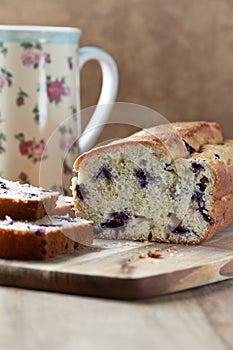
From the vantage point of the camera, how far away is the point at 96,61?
2934 millimetres

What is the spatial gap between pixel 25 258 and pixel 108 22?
1.27 m

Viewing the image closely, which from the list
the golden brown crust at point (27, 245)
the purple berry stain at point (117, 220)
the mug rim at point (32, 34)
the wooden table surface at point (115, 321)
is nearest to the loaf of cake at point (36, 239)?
the golden brown crust at point (27, 245)

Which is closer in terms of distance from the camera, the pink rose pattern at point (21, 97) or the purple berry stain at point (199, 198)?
the purple berry stain at point (199, 198)

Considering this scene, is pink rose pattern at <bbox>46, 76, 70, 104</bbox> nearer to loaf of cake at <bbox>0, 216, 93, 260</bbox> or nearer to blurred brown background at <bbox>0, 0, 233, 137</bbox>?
blurred brown background at <bbox>0, 0, 233, 137</bbox>

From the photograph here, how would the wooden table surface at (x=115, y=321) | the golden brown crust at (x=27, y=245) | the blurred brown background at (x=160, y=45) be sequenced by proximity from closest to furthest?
the wooden table surface at (x=115, y=321), the golden brown crust at (x=27, y=245), the blurred brown background at (x=160, y=45)

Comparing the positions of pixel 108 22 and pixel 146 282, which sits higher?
pixel 108 22

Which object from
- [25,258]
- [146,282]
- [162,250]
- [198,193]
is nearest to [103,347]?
[146,282]

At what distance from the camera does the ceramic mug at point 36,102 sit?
2.48 meters

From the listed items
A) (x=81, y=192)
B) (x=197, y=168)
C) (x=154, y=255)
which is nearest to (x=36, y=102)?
(x=81, y=192)

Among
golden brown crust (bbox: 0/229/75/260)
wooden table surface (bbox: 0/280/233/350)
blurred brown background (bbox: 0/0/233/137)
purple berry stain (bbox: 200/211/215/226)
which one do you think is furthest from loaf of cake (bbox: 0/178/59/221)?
blurred brown background (bbox: 0/0/233/137)

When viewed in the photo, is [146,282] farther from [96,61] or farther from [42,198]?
[96,61]

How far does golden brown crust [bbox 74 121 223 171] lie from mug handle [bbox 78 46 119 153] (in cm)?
31

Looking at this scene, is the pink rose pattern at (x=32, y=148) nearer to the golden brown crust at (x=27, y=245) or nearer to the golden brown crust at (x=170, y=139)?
the golden brown crust at (x=170, y=139)

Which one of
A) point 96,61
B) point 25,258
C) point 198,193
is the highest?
point 96,61
